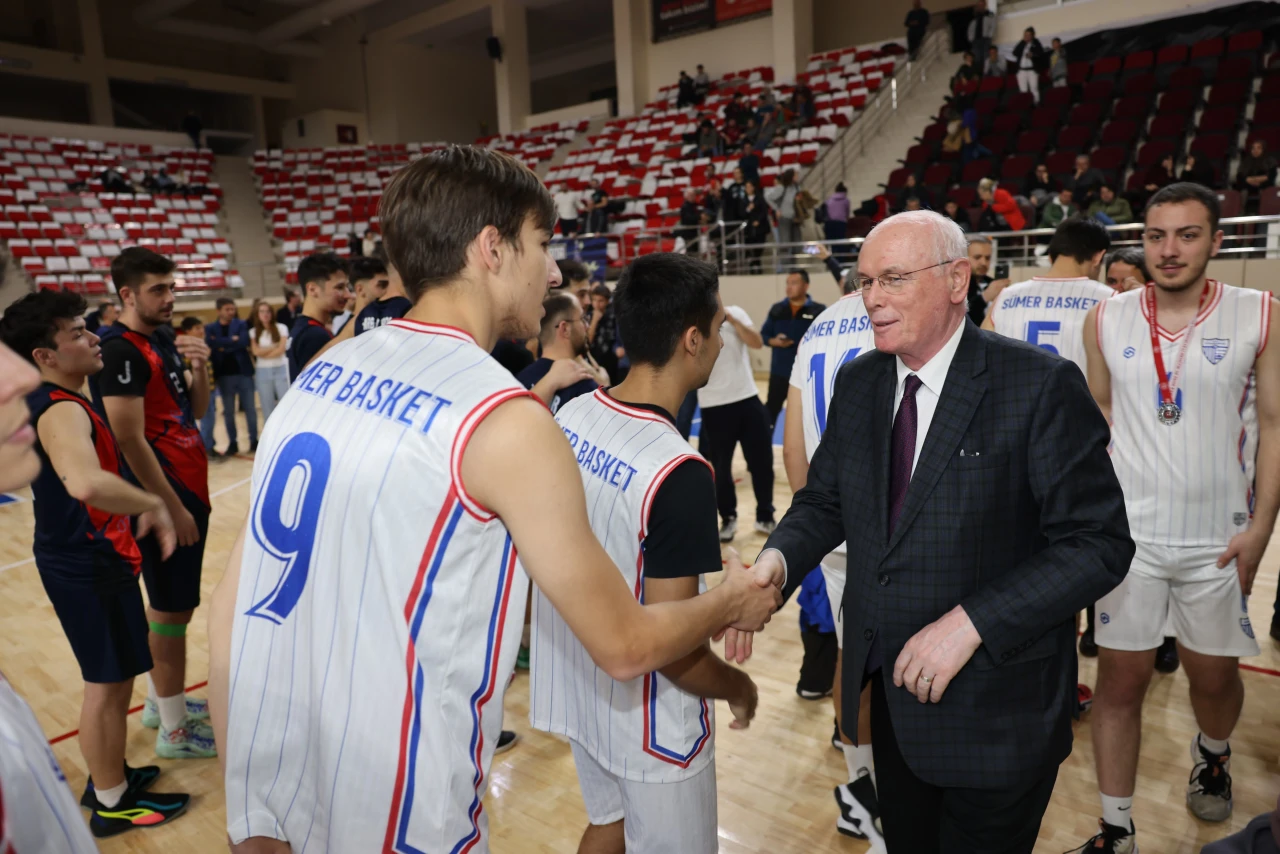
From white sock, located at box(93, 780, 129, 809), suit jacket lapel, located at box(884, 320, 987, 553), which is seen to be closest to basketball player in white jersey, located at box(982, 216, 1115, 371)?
suit jacket lapel, located at box(884, 320, 987, 553)

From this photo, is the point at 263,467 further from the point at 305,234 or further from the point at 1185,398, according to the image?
the point at 305,234

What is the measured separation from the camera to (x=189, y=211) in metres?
20.0

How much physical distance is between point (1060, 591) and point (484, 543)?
1.03m

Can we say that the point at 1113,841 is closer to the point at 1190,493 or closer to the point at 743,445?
the point at 1190,493

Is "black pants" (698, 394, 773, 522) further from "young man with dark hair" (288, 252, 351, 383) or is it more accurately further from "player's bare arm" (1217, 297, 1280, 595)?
"player's bare arm" (1217, 297, 1280, 595)

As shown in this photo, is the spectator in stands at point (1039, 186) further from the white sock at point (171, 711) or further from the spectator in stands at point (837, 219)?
the white sock at point (171, 711)

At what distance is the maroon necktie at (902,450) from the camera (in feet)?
5.50

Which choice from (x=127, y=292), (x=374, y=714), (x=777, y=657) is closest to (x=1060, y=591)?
(x=374, y=714)

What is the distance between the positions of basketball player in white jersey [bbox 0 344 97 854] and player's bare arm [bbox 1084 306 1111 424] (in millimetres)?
2832

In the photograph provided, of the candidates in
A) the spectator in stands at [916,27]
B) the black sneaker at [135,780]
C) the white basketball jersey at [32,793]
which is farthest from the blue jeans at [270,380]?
the spectator in stands at [916,27]

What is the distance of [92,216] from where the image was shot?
17.9m

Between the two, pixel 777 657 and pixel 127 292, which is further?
pixel 777 657

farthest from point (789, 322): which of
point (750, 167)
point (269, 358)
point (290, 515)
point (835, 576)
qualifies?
point (750, 167)

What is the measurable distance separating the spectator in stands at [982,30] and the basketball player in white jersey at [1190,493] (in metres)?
14.1
